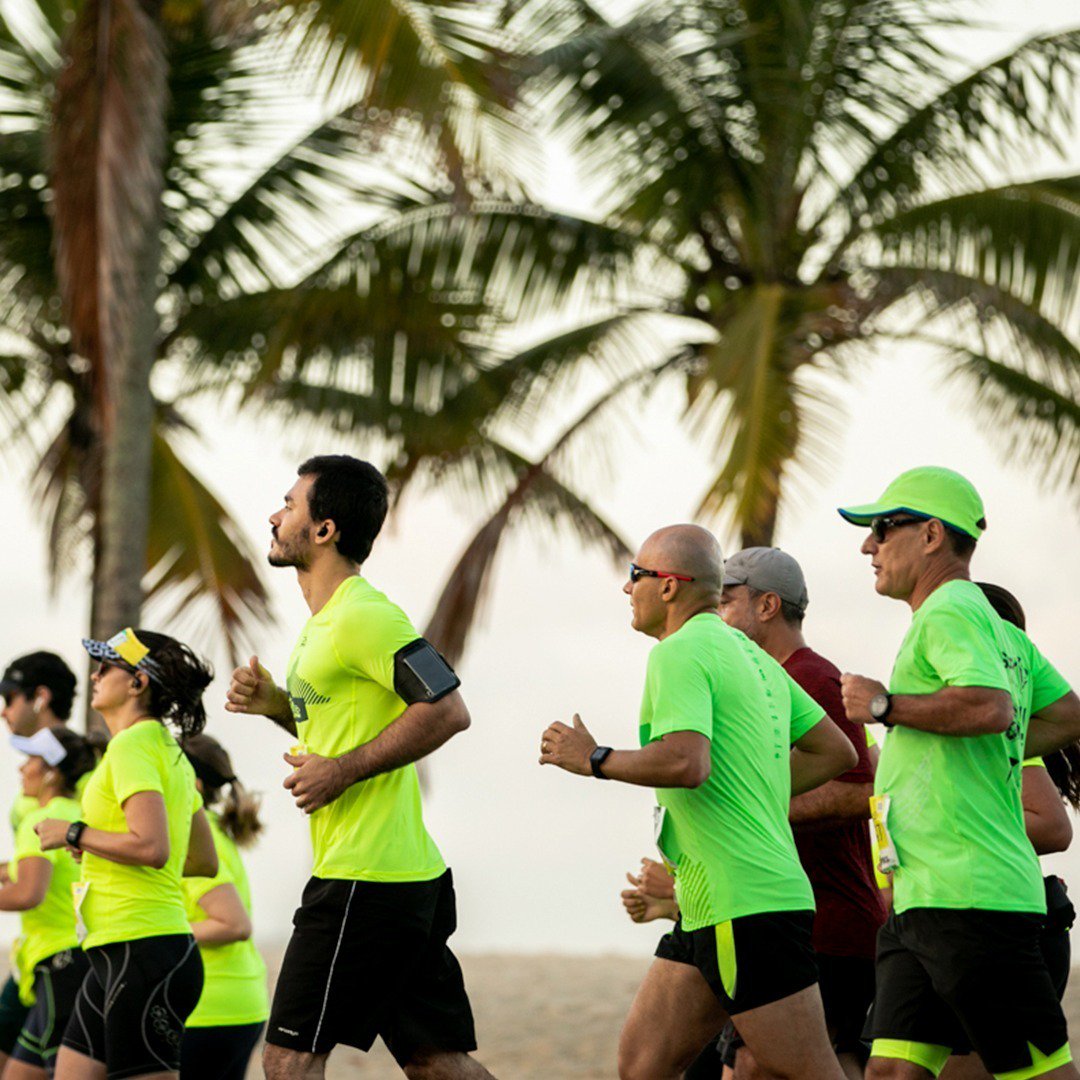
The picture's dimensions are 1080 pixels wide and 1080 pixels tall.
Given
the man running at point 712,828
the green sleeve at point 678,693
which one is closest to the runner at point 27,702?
the man running at point 712,828

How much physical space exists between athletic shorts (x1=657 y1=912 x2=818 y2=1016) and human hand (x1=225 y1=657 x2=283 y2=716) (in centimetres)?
142

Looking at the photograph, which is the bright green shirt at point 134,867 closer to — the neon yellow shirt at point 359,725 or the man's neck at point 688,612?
the neon yellow shirt at point 359,725

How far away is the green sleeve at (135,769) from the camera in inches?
229

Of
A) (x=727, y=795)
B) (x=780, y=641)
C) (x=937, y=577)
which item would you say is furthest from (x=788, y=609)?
(x=727, y=795)

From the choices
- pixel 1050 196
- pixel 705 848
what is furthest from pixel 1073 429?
pixel 705 848

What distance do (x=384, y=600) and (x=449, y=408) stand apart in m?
9.67

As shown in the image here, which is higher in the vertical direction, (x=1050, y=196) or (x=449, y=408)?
(x=1050, y=196)

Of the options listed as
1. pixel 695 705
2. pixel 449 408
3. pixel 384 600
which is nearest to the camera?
pixel 695 705

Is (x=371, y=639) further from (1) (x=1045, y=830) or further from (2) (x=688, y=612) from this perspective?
(1) (x=1045, y=830)

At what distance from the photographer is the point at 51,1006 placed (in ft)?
23.0

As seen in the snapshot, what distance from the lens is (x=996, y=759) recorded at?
4.67 meters

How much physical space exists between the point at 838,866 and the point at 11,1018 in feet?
12.6

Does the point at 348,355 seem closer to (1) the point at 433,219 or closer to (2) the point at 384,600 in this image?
(1) the point at 433,219

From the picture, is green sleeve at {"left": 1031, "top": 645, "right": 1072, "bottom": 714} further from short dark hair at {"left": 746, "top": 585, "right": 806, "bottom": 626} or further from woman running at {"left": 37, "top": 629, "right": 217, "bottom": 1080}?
woman running at {"left": 37, "top": 629, "right": 217, "bottom": 1080}
